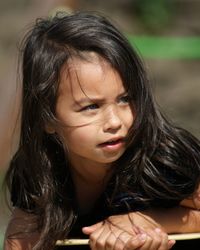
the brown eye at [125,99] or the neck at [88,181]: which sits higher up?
the brown eye at [125,99]

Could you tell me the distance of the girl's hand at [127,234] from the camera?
5.51 feet

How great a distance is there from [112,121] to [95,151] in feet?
0.27

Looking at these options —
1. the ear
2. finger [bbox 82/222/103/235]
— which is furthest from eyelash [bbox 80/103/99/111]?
finger [bbox 82/222/103/235]

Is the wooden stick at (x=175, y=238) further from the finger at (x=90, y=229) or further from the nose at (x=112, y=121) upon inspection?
the nose at (x=112, y=121)

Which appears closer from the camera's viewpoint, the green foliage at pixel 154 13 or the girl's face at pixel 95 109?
the girl's face at pixel 95 109

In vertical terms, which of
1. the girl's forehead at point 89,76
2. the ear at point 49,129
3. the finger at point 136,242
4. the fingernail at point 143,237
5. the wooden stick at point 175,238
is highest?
the girl's forehead at point 89,76

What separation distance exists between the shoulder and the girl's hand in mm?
186

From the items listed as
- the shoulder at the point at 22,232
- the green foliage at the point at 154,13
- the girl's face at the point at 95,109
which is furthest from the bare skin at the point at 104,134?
the green foliage at the point at 154,13

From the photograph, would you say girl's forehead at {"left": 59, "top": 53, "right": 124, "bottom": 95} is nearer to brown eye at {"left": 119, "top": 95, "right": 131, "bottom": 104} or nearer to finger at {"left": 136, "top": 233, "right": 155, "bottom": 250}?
brown eye at {"left": 119, "top": 95, "right": 131, "bottom": 104}

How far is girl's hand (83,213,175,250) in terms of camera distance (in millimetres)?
1679

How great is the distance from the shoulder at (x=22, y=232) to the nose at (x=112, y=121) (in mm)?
323

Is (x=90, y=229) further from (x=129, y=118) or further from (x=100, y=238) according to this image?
(x=129, y=118)

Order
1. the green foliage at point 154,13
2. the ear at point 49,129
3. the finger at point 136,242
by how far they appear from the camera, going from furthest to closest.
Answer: the green foliage at point 154,13, the ear at point 49,129, the finger at point 136,242

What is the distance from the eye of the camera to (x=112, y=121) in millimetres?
1679
